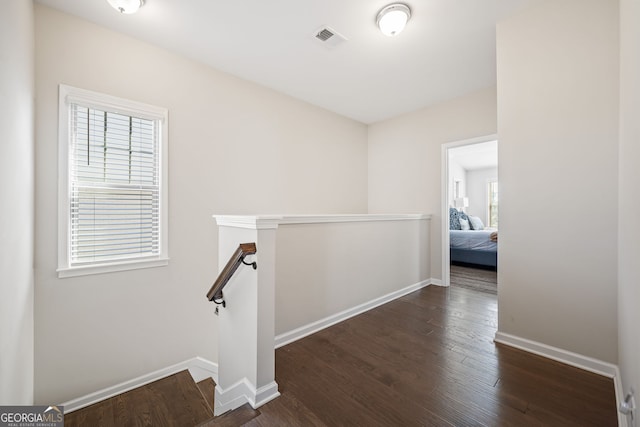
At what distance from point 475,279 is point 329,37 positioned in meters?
4.00

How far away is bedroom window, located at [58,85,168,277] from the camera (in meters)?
2.06

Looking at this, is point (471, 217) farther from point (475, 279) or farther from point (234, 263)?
point (234, 263)

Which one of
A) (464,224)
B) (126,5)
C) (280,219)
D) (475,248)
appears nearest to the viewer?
(280,219)

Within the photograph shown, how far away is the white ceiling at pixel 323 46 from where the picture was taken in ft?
6.51

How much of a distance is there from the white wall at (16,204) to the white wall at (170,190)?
15cm

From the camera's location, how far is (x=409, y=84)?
3.18 m

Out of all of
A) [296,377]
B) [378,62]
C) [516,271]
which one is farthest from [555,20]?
[296,377]

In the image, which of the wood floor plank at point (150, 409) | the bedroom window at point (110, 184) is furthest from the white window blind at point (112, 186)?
the wood floor plank at point (150, 409)

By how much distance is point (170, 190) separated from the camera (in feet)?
8.28

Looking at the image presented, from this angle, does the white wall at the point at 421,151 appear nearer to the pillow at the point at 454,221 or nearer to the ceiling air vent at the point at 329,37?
the ceiling air vent at the point at 329,37

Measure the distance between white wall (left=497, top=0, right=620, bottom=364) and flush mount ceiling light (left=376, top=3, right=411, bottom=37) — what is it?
2.78ft

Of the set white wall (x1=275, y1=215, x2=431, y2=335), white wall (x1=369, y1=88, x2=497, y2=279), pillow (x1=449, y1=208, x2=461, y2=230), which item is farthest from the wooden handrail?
pillow (x1=449, y1=208, x2=461, y2=230)

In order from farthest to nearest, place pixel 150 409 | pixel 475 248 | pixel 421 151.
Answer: pixel 475 248
pixel 421 151
pixel 150 409

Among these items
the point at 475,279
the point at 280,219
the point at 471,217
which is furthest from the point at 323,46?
the point at 471,217
